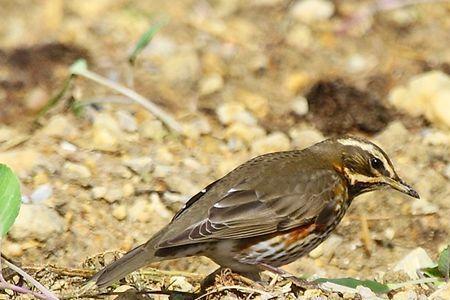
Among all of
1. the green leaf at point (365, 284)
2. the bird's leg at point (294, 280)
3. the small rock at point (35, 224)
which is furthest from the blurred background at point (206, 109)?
the bird's leg at point (294, 280)

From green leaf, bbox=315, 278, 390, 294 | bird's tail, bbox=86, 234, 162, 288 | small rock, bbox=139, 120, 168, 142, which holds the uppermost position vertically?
bird's tail, bbox=86, 234, 162, 288

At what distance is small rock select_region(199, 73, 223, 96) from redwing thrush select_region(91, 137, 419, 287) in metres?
→ 2.51

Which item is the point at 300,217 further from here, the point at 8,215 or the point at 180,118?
the point at 180,118

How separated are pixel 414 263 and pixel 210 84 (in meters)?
3.26

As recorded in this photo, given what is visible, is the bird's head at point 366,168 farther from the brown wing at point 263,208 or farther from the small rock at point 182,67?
the small rock at point 182,67

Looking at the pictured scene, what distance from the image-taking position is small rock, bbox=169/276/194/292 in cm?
755

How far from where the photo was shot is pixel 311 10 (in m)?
11.9

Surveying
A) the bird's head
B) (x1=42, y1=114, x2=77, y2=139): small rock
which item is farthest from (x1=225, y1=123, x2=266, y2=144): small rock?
the bird's head

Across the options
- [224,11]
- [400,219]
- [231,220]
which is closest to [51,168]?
[231,220]

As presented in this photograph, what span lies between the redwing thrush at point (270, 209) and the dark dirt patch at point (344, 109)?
1.95 m

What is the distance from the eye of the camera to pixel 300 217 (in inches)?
299

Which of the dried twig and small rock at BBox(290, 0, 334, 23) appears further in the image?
small rock at BBox(290, 0, 334, 23)

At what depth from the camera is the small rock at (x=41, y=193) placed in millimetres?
8320

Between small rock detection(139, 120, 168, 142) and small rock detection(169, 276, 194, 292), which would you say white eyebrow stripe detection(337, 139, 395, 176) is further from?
small rock detection(139, 120, 168, 142)
